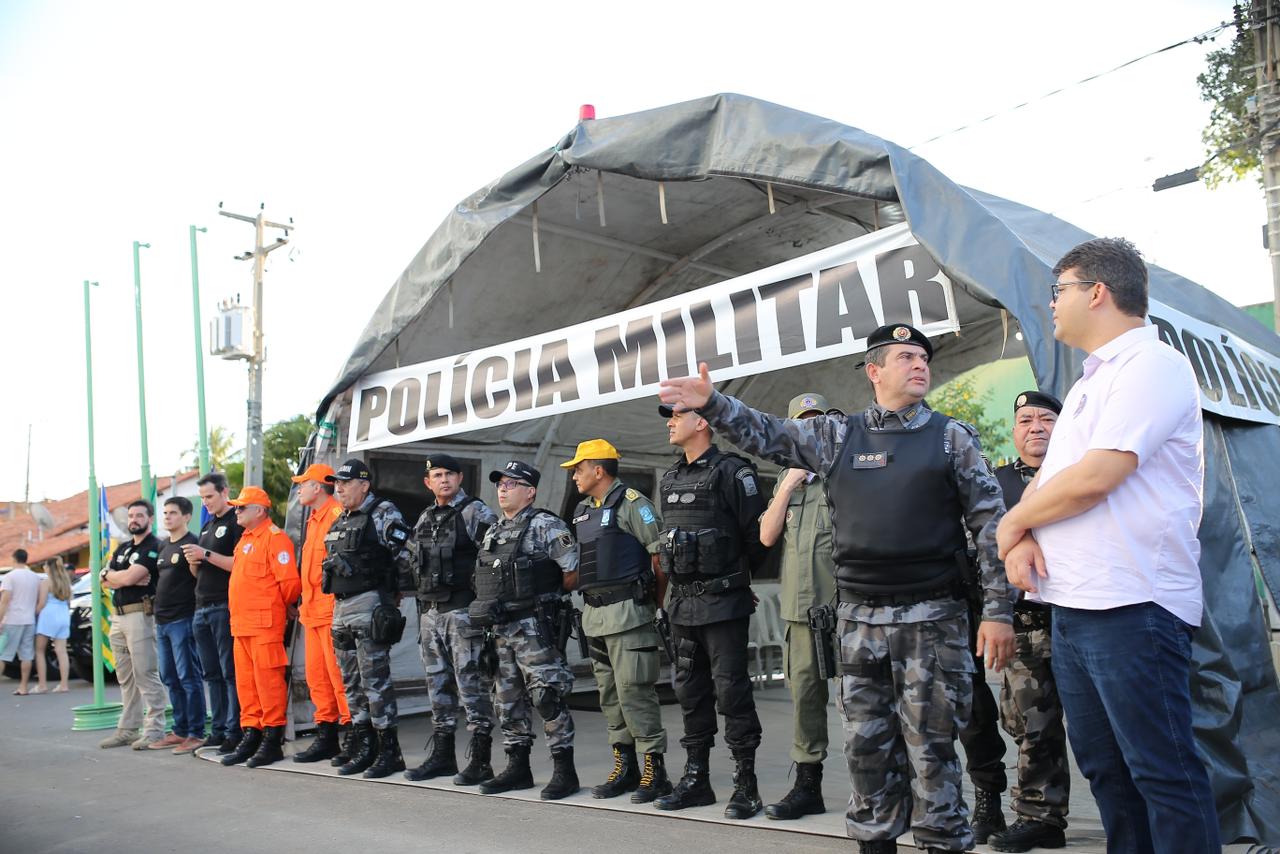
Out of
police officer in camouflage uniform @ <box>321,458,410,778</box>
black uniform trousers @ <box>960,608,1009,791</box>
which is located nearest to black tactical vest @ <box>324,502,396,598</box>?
police officer in camouflage uniform @ <box>321,458,410,778</box>

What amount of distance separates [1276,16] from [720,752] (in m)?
11.4

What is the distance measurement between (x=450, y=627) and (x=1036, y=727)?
3.38m

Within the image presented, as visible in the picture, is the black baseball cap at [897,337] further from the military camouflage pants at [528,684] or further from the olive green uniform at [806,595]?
the military camouflage pants at [528,684]

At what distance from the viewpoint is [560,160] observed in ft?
19.7

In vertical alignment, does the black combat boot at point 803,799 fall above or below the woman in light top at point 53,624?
below

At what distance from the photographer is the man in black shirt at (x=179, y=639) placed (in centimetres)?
759

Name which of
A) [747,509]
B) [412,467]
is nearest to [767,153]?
[747,509]

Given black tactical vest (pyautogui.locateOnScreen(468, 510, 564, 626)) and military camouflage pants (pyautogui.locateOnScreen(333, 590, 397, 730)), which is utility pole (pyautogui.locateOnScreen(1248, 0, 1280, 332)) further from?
military camouflage pants (pyautogui.locateOnScreen(333, 590, 397, 730))

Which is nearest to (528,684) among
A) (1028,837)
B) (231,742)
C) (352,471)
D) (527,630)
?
(527,630)

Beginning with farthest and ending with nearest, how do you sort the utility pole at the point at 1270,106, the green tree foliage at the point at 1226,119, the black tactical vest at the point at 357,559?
the green tree foliage at the point at 1226,119 < the utility pole at the point at 1270,106 < the black tactical vest at the point at 357,559

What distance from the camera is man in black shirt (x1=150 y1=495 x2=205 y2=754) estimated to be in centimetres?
759

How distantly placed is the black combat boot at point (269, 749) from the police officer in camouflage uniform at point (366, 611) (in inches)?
29.2

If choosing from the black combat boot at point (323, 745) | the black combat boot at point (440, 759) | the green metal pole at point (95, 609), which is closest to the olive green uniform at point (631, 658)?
the black combat boot at point (440, 759)

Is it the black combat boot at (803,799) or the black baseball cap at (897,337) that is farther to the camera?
the black combat boot at (803,799)
